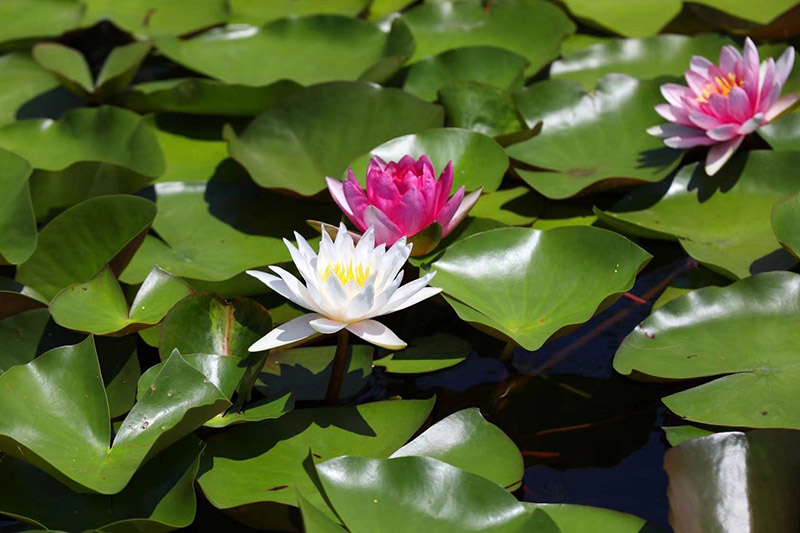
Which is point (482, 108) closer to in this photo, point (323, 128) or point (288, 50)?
point (323, 128)

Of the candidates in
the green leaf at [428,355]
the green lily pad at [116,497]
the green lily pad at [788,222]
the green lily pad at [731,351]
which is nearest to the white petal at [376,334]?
the green leaf at [428,355]

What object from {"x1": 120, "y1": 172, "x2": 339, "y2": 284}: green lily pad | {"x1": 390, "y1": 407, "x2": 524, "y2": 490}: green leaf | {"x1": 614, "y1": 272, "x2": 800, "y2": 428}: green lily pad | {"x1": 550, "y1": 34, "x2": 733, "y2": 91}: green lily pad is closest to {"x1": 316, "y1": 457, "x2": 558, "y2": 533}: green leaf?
{"x1": 390, "y1": 407, "x2": 524, "y2": 490}: green leaf

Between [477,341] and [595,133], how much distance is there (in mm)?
752

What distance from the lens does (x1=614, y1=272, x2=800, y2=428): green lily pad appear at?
1.58 metres

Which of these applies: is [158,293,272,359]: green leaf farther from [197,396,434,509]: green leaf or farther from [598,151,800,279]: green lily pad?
[598,151,800,279]: green lily pad

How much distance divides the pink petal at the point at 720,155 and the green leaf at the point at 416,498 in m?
1.17

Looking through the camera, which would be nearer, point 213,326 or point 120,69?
point 213,326

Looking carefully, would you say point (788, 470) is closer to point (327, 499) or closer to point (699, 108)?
point (327, 499)

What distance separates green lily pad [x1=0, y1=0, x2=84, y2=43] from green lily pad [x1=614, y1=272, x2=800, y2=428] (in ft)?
8.01

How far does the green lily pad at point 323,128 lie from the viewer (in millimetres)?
2314

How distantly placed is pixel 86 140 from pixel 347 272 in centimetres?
125

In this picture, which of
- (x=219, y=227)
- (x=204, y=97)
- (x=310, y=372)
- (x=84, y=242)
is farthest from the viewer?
(x=204, y=97)

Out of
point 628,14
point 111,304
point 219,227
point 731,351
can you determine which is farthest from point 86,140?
point 628,14

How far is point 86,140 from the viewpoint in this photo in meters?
2.48
